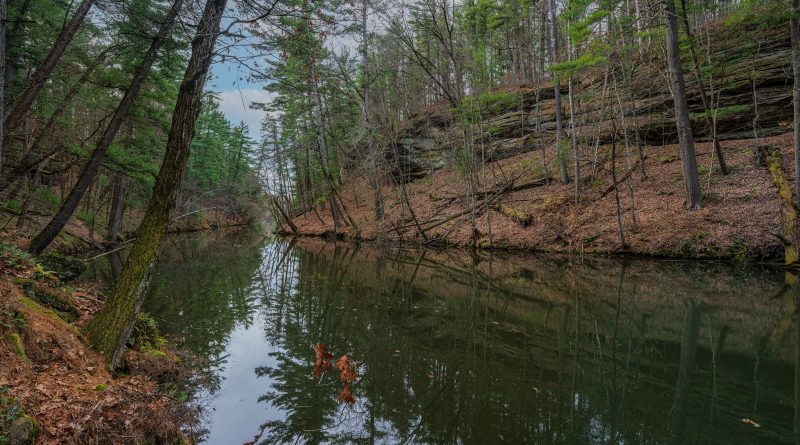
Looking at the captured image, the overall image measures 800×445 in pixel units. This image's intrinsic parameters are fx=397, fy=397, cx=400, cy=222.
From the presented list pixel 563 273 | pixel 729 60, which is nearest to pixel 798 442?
pixel 563 273

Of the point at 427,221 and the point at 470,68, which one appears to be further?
the point at 427,221

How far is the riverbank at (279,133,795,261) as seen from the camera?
13.0m

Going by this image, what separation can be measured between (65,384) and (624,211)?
17.5 metres

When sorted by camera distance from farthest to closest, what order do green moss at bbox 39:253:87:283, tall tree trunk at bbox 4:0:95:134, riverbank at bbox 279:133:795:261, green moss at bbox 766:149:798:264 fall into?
riverbank at bbox 279:133:795:261 → green moss at bbox 766:149:798:264 → green moss at bbox 39:253:87:283 → tall tree trunk at bbox 4:0:95:134

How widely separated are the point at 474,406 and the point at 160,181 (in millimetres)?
4567

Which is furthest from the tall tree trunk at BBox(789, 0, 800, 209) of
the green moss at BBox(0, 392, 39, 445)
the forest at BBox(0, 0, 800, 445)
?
the green moss at BBox(0, 392, 39, 445)

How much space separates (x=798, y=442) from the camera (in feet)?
12.0

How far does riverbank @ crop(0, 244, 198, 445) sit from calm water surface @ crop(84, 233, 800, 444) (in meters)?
0.69

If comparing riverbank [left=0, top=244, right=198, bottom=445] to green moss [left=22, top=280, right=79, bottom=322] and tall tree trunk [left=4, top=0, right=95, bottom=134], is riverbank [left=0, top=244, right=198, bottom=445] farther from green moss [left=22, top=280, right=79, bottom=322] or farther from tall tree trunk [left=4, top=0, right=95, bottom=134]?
tall tree trunk [left=4, top=0, right=95, bottom=134]

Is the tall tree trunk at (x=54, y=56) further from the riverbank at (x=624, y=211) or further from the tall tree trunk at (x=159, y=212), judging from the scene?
the riverbank at (x=624, y=211)

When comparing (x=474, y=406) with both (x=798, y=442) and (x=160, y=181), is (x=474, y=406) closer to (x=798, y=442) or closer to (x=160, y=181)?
(x=798, y=442)

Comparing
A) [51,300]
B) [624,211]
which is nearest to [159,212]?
[51,300]

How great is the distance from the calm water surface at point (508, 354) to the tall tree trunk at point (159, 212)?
4.70 feet

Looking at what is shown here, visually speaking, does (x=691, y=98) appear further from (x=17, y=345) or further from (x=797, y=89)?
(x=17, y=345)
